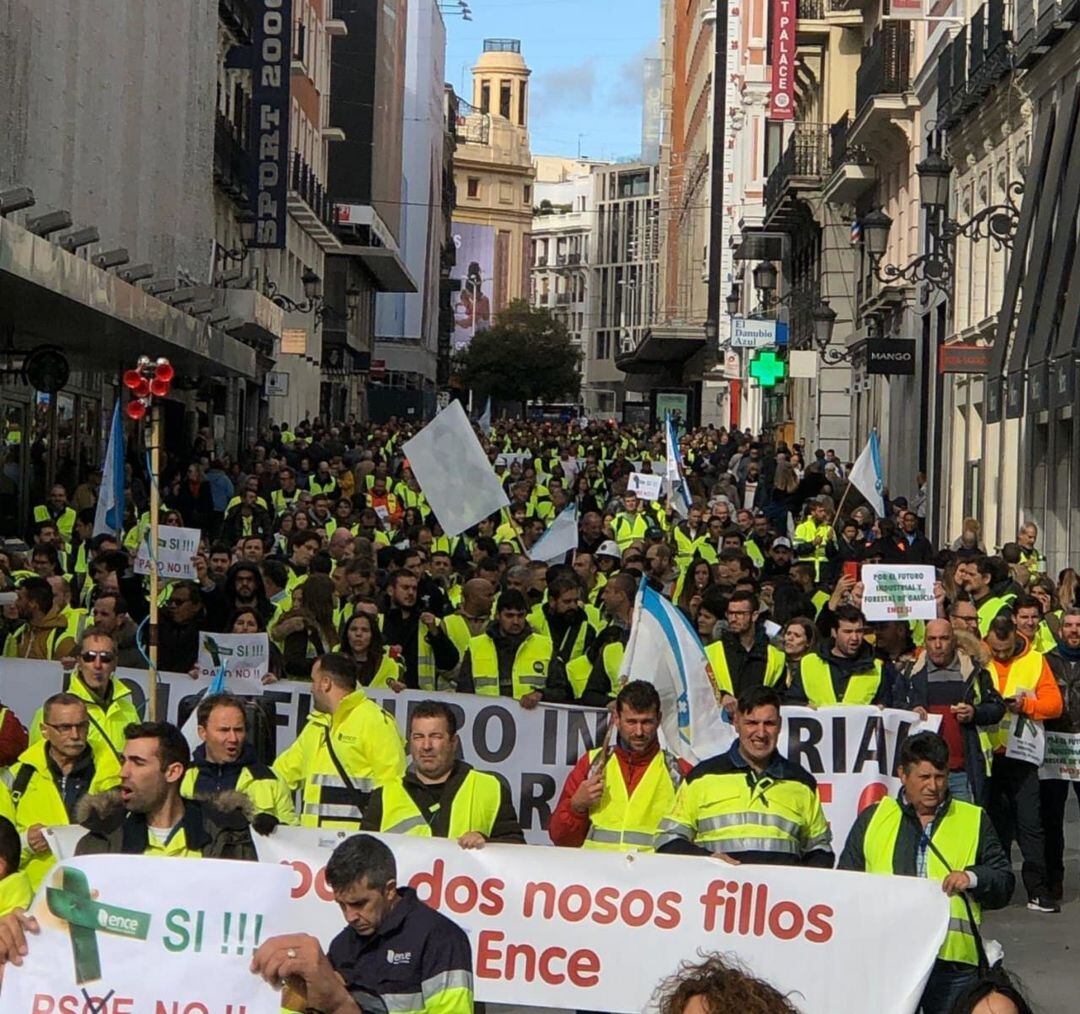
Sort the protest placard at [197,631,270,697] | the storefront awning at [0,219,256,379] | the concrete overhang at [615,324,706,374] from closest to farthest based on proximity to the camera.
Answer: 1. the protest placard at [197,631,270,697]
2. the storefront awning at [0,219,256,379]
3. the concrete overhang at [615,324,706,374]

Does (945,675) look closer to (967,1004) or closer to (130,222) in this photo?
(967,1004)

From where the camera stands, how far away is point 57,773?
8.01m

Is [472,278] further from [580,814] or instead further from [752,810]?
[752,810]

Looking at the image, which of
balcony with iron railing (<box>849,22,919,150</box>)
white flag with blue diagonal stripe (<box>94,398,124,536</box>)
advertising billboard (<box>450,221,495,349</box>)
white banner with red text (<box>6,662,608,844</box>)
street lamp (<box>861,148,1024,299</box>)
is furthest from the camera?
advertising billboard (<box>450,221,495,349</box>)

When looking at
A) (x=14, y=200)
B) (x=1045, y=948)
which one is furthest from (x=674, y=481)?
(x=1045, y=948)

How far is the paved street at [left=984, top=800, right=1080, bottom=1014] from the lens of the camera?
977cm

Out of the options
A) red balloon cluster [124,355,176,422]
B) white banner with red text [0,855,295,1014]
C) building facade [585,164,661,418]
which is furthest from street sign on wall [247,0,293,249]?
building facade [585,164,661,418]

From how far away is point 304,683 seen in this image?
11.7 meters

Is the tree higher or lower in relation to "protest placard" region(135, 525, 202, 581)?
higher

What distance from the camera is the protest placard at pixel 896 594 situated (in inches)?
509

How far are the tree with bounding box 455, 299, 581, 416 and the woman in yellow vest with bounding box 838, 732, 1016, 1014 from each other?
128m

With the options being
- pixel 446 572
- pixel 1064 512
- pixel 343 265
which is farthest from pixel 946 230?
pixel 343 265

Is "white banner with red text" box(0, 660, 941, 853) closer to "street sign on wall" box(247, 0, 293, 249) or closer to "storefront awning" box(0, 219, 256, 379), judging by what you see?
"storefront awning" box(0, 219, 256, 379)

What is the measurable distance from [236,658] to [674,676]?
2.98 meters
